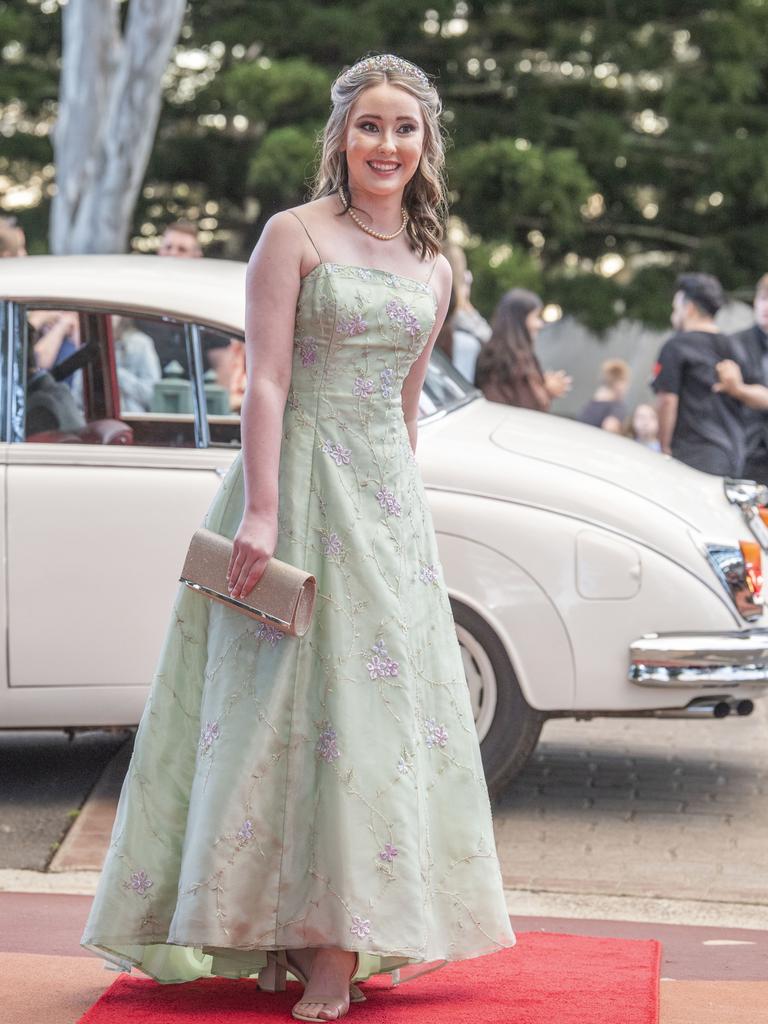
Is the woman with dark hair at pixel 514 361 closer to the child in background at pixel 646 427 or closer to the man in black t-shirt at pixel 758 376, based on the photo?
the man in black t-shirt at pixel 758 376

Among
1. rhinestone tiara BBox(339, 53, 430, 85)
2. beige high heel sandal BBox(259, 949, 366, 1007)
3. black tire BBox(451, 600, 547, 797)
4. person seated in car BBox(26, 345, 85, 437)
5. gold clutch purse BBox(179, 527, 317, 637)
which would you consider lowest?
beige high heel sandal BBox(259, 949, 366, 1007)

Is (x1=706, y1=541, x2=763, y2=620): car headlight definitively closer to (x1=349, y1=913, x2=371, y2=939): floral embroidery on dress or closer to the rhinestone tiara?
the rhinestone tiara

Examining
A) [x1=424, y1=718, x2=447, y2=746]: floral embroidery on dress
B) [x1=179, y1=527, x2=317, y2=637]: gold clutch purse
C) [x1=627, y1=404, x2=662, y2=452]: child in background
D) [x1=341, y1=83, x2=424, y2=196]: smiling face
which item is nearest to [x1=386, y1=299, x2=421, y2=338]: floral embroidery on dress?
[x1=341, y1=83, x2=424, y2=196]: smiling face

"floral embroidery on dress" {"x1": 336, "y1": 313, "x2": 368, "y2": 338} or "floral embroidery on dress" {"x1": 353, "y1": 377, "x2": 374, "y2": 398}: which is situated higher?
"floral embroidery on dress" {"x1": 336, "y1": 313, "x2": 368, "y2": 338}

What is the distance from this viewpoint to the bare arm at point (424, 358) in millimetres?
3898

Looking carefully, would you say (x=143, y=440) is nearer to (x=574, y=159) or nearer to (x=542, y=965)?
(x=542, y=965)

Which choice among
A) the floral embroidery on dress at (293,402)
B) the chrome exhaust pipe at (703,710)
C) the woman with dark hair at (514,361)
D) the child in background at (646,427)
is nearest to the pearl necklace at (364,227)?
the floral embroidery on dress at (293,402)

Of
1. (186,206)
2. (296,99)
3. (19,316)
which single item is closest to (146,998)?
(19,316)

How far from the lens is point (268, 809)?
363 cm

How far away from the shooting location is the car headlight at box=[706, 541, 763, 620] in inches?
235

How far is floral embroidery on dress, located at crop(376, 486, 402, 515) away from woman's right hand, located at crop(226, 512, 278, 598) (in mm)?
248

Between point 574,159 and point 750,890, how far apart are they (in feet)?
42.8

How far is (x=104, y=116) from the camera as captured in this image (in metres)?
14.8

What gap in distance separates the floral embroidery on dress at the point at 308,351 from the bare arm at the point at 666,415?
5180 millimetres
